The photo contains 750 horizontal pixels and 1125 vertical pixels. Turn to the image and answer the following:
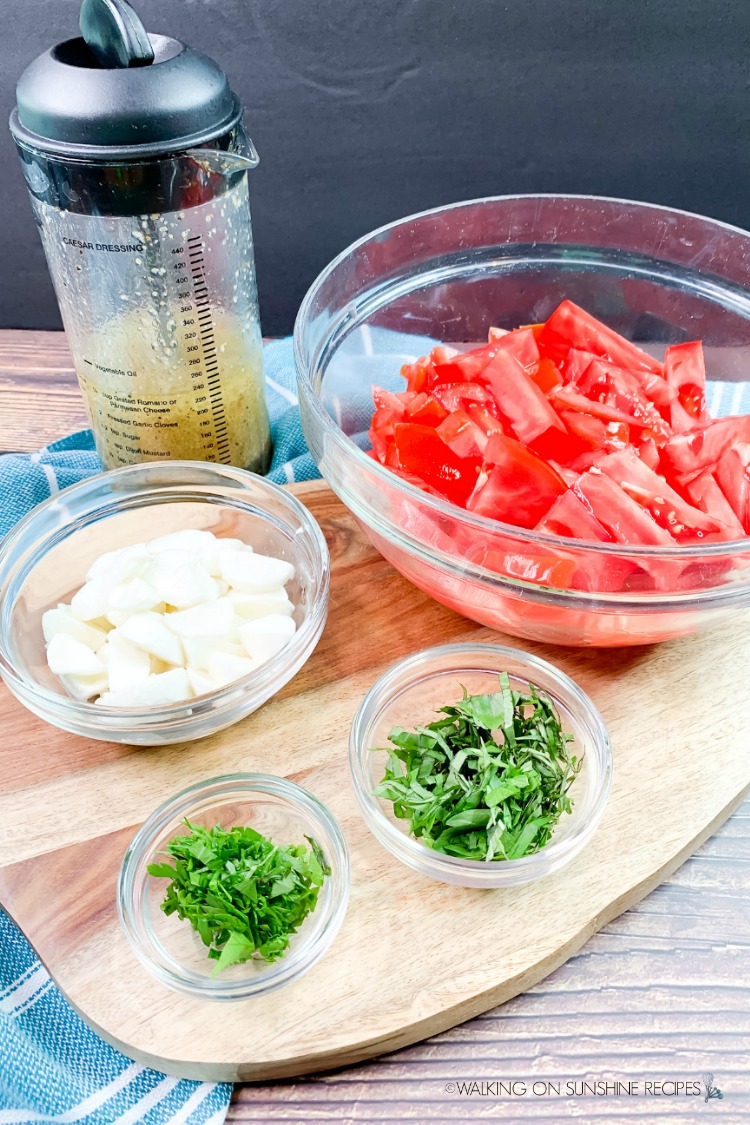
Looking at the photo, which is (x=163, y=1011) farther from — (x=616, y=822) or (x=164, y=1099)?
(x=616, y=822)

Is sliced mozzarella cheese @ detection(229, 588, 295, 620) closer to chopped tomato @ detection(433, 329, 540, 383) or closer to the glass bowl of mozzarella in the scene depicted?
the glass bowl of mozzarella

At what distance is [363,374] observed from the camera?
1.47 metres

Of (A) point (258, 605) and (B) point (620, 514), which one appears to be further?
(A) point (258, 605)

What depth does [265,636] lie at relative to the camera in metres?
1.12

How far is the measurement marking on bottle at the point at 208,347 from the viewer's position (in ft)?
4.05

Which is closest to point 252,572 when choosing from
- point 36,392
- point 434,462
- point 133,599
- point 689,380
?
point 133,599

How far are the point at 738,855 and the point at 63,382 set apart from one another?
1447 mm

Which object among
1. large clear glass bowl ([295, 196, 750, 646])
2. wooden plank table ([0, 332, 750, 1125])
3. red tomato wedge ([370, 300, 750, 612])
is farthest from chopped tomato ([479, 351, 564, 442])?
wooden plank table ([0, 332, 750, 1125])

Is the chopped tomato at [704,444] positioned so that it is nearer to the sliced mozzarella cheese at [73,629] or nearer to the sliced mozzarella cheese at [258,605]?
the sliced mozzarella cheese at [258,605]

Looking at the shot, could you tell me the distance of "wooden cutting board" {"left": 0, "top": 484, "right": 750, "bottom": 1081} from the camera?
0.88 meters

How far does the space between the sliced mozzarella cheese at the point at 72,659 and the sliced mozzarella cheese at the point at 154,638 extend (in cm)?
5

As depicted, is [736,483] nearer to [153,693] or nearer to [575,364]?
[575,364]

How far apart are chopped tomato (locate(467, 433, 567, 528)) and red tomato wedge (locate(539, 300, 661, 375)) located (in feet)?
0.98

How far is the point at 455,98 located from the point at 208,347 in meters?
0.80
